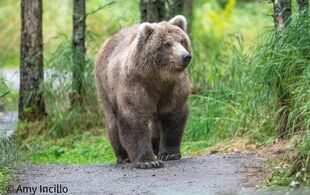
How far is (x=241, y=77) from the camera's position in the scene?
10766 mm

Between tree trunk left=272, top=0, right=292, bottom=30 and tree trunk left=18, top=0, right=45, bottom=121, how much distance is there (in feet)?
12.6

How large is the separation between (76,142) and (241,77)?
253 cm

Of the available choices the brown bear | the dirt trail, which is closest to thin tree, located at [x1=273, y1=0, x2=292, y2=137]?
the dirt trail

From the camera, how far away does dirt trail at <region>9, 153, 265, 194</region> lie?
7223 mm

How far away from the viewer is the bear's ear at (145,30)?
8.47 m

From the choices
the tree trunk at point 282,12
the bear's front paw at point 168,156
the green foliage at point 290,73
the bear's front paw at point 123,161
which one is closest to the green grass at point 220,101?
the green foliage at point 290,73

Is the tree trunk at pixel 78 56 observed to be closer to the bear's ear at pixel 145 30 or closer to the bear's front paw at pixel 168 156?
the bear's front paw at pixel 168 156

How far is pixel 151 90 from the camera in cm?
859

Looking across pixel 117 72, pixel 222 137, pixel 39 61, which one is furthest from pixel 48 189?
pixel 39 61

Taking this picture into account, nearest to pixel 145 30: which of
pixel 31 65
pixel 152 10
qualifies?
pixel 152 10

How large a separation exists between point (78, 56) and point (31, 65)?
697 mm

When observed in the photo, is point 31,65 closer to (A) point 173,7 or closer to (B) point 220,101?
(A) point 173,7

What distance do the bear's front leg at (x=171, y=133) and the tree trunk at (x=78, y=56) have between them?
10.8 feet

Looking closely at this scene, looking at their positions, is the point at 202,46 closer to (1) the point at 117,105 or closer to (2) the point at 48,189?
(1) the point at 117,105
